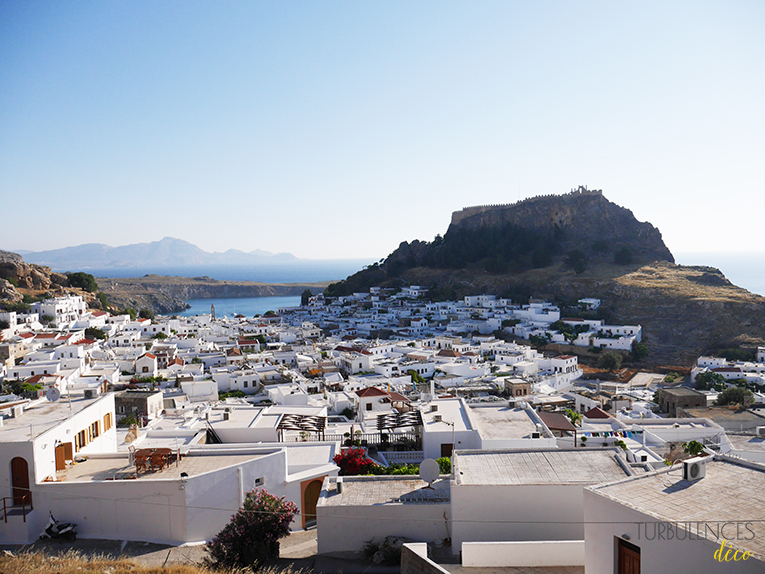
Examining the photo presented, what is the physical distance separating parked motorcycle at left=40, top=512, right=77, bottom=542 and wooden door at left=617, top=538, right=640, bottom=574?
22.2 ft

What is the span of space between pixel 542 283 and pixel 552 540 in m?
51.1

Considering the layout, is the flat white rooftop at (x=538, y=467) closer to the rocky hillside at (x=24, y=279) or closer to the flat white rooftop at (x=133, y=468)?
the flat white rooftop at (x=133, y=468)

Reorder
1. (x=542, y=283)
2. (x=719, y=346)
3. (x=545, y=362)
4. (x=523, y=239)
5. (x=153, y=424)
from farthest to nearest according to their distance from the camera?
(x=523, y=239)
(x=542, y=283)
(x=719, y=346)
(x=545, y=362)
(x=153, y=424)

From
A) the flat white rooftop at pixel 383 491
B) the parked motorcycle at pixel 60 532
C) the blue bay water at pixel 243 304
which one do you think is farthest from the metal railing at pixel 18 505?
the blue bay water at pixel 243 304

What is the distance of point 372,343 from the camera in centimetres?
3447

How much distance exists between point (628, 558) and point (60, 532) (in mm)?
6976

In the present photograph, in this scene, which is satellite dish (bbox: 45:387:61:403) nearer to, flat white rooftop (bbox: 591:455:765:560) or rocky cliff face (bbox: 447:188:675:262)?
flat white rooftop (bbox: 591:455:765:560)

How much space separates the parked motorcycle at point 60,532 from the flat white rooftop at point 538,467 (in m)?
5.23

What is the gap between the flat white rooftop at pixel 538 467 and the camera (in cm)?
639

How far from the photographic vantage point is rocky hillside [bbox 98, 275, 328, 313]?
9150 centimetres

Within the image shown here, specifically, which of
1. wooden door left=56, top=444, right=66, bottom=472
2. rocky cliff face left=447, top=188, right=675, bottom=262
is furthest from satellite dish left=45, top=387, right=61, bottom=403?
rocky cliff face left=447, top=188, right=675, bottom=262

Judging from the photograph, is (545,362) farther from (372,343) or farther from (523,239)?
(523,239)

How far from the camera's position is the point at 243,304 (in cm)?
11050

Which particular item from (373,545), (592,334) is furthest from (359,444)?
(592,334)
